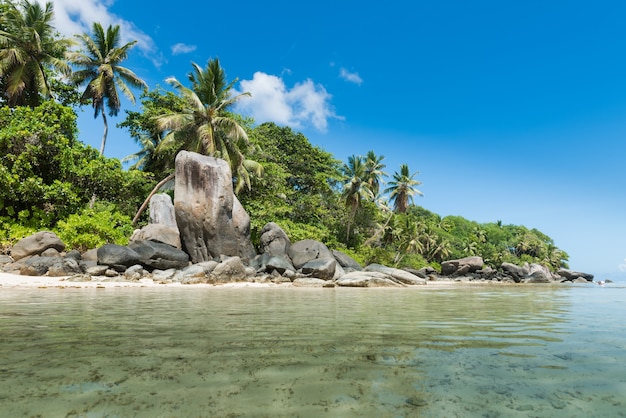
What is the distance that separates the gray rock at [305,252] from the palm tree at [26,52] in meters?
16.0

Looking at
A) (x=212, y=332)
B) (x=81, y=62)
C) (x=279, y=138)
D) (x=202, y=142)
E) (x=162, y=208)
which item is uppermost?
(x=81, y=62)

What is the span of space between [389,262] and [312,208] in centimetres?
758

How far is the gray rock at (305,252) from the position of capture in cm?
1864

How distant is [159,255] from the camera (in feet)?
47.6

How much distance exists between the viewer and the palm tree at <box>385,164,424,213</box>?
42.7 metres

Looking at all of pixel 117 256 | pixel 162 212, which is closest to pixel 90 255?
pixel 117 256

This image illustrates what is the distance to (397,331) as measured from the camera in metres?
3.71

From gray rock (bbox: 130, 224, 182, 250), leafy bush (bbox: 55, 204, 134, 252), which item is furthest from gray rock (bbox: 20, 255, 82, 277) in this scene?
gray rock (bbox: 130, 224, 182, 250)

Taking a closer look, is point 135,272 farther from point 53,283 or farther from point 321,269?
point 321,269

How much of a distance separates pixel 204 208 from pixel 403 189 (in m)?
30.5

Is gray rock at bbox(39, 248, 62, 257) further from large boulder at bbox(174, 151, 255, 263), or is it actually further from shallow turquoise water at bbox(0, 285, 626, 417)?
shallow turquoise water at bbox(0, 285, 626, 417)

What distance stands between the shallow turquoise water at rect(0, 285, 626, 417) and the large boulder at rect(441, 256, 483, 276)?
3922cm

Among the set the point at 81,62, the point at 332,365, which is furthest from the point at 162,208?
the point at 332,365

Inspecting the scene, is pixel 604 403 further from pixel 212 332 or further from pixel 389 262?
pixel 389 262
